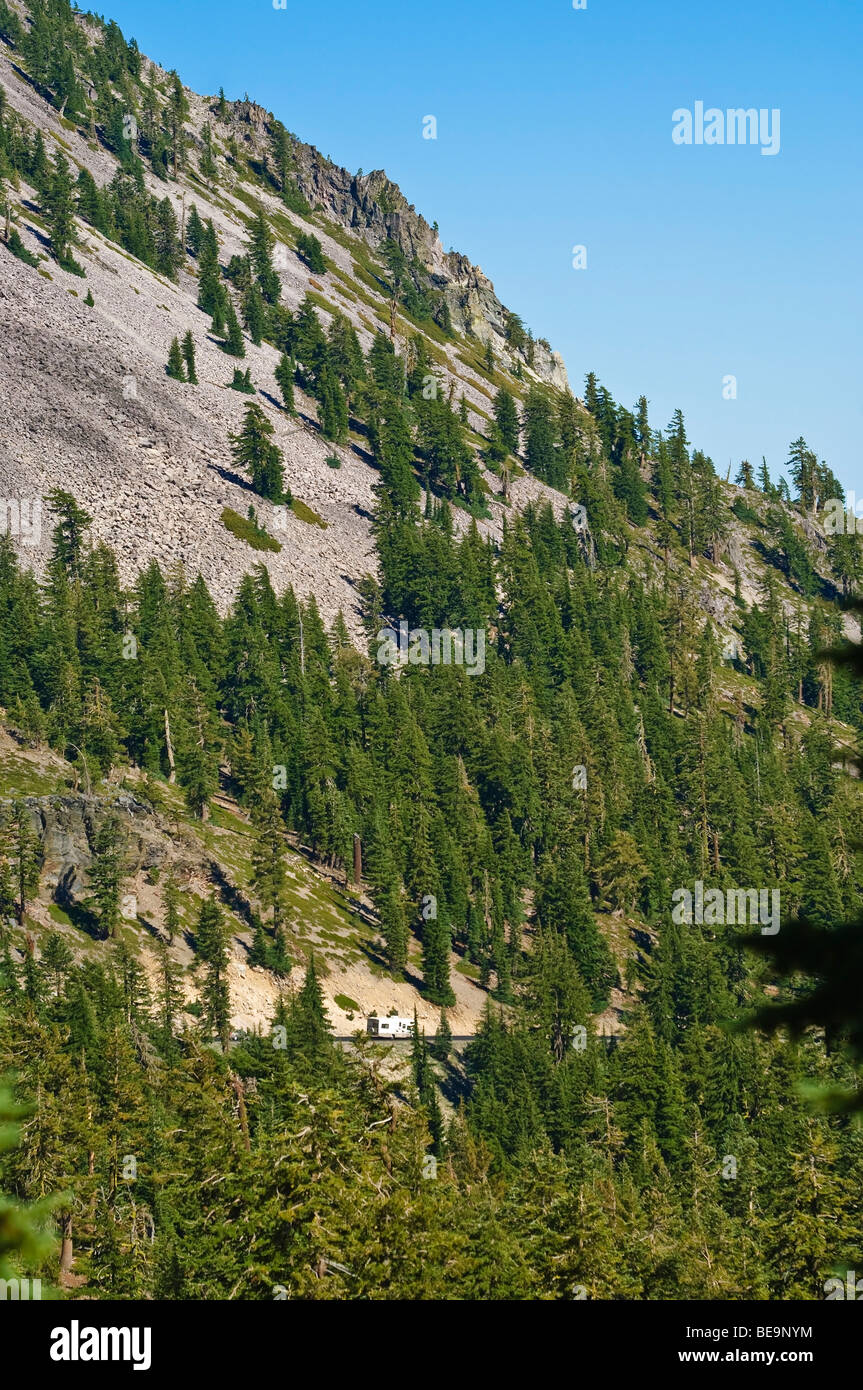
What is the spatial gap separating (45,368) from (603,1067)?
117 metres

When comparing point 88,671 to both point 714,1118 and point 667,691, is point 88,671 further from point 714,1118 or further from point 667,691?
point 667,691

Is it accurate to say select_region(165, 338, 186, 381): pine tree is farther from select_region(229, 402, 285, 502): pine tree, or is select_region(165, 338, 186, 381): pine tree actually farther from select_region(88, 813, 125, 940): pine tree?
select_region(88, 813, 125, 940): pine tree

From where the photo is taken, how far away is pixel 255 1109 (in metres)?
60.7
